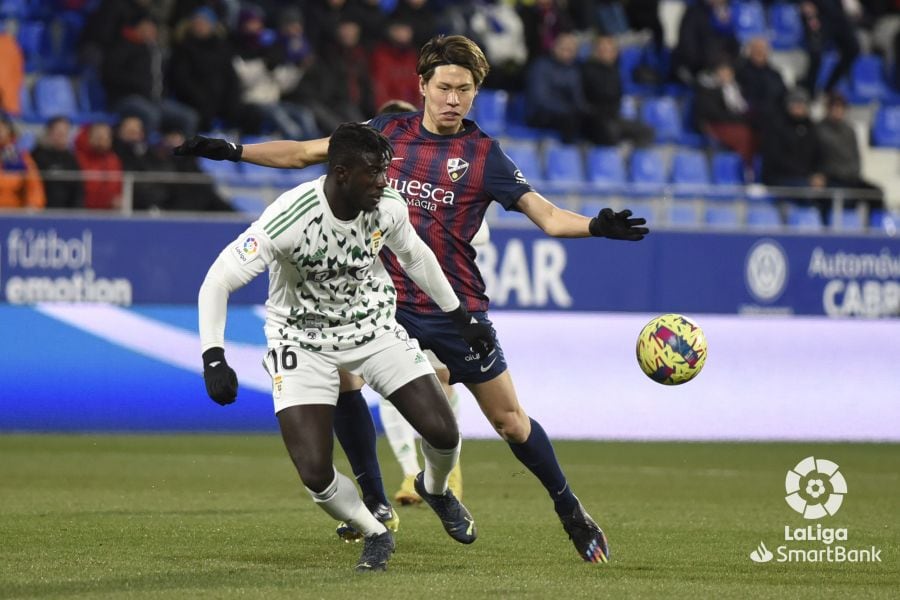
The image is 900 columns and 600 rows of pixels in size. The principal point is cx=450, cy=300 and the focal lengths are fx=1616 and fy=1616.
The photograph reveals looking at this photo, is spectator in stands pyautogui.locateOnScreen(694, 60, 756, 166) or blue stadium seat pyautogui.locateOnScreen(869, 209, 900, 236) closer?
blue stadium seat pyautogui.locateOnScreen(869, 209, 900, 236)

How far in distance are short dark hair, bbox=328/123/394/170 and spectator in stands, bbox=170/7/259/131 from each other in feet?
36.5

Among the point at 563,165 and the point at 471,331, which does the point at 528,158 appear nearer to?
the point at 563,165

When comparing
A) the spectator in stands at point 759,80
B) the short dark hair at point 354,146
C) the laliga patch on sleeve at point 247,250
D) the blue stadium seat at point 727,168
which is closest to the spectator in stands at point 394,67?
the blue stadium seat at point 727,168

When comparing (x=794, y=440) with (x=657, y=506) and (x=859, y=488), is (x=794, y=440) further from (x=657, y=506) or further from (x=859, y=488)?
(x=657, y=506)

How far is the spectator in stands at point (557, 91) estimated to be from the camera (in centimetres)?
1938

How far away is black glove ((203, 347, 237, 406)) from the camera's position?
6.27m

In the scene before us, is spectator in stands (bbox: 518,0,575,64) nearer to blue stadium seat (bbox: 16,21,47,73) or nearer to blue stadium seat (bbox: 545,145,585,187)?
blue stadium seat (bbox: 545,145,585,187)

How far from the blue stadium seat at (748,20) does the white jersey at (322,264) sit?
654 inches

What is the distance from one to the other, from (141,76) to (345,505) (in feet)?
37.1

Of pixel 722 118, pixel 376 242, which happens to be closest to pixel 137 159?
pixel 722 118

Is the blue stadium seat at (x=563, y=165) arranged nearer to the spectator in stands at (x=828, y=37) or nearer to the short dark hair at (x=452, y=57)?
the spectator in stands at (x=828, y=37)

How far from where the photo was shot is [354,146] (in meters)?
6.66

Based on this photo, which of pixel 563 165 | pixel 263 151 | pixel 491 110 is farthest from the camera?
pixel 491 110

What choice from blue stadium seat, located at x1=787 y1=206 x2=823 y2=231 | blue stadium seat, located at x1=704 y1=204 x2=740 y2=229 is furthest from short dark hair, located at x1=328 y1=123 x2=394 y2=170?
blue stadium seat, located at x1=787 y1=206 x2=823 y2=231
